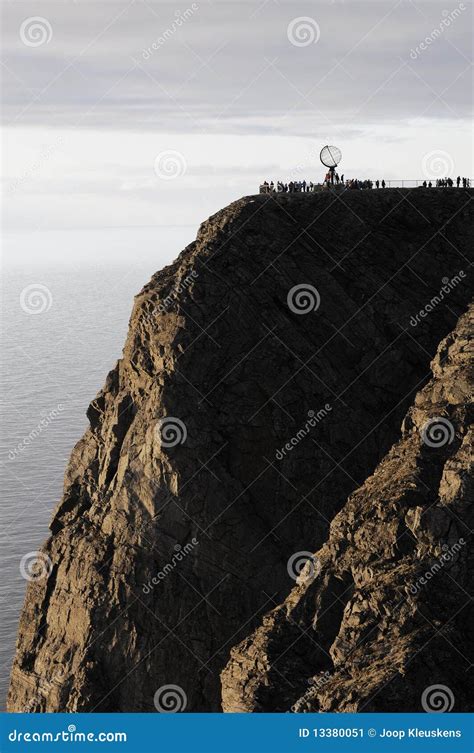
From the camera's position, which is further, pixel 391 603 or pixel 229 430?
pixel 229 430

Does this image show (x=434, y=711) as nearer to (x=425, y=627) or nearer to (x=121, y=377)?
(x=425, y=627)

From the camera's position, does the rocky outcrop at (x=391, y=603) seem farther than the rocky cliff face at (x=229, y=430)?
No

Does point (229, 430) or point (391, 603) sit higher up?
point (229, 430)

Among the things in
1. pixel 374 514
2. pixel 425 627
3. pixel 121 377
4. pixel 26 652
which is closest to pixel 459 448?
pixel 374 514

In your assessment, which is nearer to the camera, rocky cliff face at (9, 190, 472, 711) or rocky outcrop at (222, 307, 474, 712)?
rocky outcrop at (222, 307, 474, 712)
